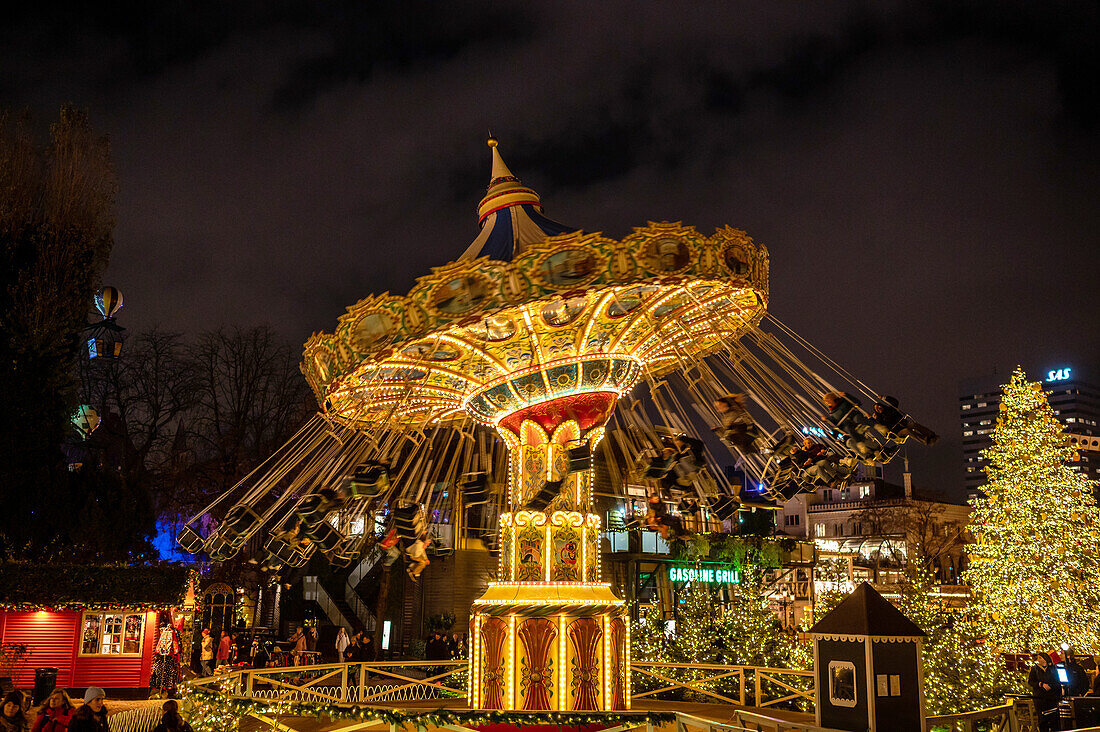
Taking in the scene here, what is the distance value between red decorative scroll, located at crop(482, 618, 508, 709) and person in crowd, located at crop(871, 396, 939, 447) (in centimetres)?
505

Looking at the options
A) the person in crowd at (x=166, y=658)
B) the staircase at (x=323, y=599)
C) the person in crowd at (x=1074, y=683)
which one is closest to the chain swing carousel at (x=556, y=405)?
the person in crowd at (x=1074, y=683)

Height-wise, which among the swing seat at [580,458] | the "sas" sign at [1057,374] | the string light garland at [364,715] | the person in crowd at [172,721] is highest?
the "sas" sign at [1057,374]

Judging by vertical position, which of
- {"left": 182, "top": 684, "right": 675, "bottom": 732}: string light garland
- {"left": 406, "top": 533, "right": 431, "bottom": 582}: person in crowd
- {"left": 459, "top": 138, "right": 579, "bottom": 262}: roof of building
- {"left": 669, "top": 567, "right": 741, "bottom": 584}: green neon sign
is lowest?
{"left": 182, "top": 684, "right": 675, "bottom": 732}: string light garland

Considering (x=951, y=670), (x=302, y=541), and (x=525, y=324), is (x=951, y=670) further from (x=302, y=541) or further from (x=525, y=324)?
(x=302, y=541)

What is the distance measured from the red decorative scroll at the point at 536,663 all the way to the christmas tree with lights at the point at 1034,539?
1669cm

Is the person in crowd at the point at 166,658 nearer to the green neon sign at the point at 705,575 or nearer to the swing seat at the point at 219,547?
the swing seat at the point at 219,547

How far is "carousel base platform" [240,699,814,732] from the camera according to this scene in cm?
697

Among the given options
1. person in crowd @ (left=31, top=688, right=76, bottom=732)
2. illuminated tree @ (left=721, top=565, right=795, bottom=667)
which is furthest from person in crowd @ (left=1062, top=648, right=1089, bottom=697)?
person in crowd @ (left=31, top=688, right=76, bottom=732)

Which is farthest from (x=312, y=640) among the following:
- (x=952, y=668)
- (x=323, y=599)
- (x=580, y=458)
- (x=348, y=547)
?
(x=952, y=668)

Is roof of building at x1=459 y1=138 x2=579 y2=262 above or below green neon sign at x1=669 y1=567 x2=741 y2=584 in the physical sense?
above

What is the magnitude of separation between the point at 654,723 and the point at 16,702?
6928mm

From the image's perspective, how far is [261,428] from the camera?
27.3 m

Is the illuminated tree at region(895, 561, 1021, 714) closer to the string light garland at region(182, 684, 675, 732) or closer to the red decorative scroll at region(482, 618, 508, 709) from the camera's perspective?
the red decorative scroll at region(482, 618, 508, 709)

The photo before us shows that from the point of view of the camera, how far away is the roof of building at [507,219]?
10.8 m
